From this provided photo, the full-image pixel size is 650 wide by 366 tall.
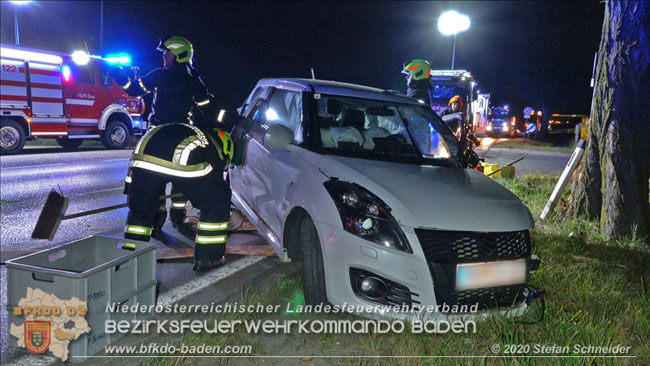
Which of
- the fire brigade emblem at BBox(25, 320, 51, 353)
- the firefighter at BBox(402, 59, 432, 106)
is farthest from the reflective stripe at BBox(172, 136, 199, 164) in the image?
the firefighter at BBox(402, 59, 432, 106)

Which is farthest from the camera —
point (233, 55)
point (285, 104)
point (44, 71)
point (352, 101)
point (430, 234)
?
point (233, 55)

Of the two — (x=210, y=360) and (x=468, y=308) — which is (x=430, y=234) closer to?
(x=468, y=308)

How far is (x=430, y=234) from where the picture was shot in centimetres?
284

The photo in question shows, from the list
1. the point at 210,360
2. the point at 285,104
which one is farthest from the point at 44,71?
the point at 210,360

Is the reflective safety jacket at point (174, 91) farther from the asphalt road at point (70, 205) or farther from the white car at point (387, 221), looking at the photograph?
the asphalt road at point (70, 205)

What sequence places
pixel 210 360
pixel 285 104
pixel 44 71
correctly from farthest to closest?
pixel 44 71, pixel 285 104, pixel 210 360

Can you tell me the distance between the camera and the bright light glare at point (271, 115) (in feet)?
15.6

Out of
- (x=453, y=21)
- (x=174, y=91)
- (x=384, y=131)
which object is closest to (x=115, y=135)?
(x=174, y=91)

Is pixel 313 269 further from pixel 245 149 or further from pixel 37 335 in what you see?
pixel 245 149

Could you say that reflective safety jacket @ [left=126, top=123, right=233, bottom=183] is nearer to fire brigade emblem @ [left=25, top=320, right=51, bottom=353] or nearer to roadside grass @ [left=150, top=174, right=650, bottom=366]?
roadside grass @ [left=150, top=174, right=650, bottom=366]

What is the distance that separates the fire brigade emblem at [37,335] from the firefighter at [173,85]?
2382 mm

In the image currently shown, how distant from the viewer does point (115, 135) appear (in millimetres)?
15438

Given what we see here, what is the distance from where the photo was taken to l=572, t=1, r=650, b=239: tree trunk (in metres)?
5.19

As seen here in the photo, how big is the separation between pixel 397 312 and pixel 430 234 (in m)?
0.51
